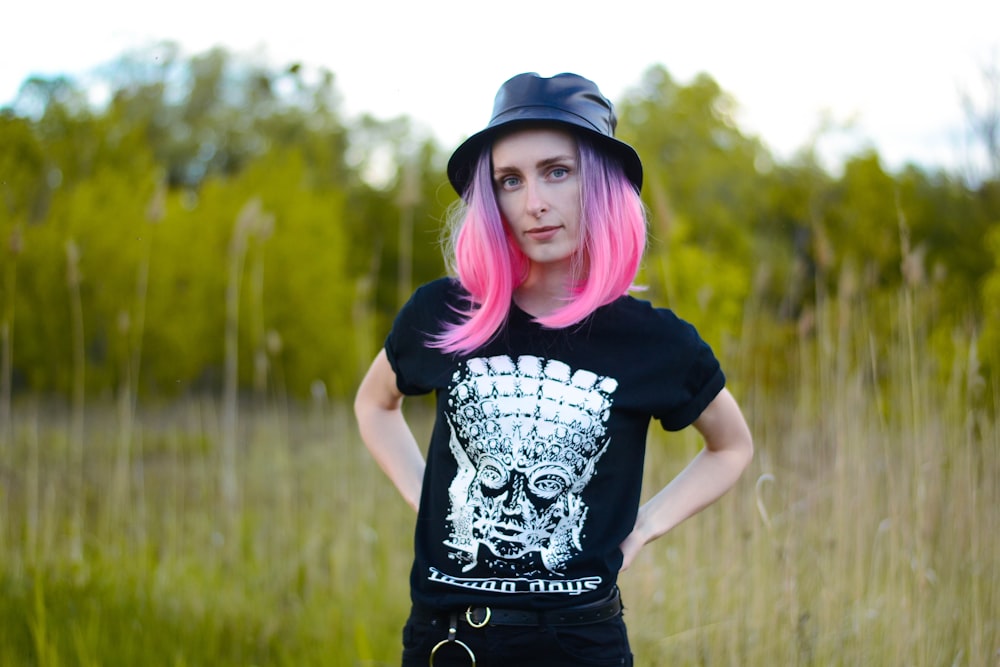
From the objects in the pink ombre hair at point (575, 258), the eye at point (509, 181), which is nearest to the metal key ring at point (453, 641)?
the pink ombre hair at point (575, 258)

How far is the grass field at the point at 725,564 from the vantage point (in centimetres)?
243

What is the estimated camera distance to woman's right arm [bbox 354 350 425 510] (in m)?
1.86

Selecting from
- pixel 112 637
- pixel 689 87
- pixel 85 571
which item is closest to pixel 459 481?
pixel 112 637

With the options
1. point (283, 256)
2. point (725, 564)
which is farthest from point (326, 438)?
point (283, 256)

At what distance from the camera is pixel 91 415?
8.26m

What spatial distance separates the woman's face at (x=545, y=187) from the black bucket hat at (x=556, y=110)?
0.03 meters

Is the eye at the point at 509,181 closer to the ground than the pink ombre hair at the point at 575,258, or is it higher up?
higher up

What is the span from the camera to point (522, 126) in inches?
65.3

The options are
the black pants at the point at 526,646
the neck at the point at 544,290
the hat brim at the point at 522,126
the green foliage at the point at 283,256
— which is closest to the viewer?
the black pants at the point at 526,646

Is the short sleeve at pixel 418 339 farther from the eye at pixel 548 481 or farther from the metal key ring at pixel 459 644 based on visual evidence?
the metal key ring at pixel 459 644

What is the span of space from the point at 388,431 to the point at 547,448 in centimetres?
44

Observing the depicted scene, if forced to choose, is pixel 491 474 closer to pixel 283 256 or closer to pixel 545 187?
pixel 545 187

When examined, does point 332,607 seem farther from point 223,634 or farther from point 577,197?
point 577,197

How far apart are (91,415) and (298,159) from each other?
3.31 m
